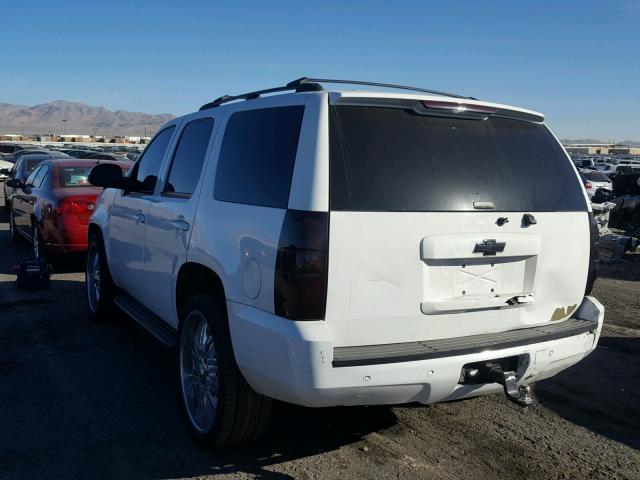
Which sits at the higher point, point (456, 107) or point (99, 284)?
point (456, 107)

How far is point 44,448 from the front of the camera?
3996 millimetres

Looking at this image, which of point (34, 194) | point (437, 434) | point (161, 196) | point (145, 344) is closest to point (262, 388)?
point (437, 434)

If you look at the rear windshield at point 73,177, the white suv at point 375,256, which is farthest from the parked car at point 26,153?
the white suv at point 375,256

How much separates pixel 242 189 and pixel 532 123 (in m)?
1.85

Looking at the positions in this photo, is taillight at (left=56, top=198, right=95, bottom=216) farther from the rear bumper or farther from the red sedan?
the rear bumper

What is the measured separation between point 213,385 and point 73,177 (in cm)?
700

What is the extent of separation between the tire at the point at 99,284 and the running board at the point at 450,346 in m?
3.93

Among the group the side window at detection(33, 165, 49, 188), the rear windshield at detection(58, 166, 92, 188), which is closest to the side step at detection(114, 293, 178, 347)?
the rear windshield at detection(58, 166, 92, 188)

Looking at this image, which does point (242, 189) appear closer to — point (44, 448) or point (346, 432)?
point (346, 432)

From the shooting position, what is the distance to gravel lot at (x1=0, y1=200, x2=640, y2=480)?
3.79 m

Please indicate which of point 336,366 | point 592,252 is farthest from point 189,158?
point 592,252

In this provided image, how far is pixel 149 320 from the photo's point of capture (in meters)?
5.18

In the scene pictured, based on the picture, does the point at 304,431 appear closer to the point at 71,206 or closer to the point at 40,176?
the point at 71,206

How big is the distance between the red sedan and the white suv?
542 centimetres
